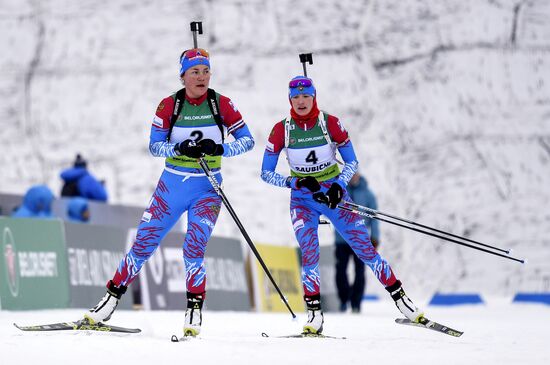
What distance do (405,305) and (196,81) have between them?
2.42 metres

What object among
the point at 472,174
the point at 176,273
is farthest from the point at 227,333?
the point at 472,174

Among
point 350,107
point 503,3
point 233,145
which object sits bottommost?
point 233,145

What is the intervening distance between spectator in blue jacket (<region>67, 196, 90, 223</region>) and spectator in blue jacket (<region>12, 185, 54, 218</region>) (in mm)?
1103

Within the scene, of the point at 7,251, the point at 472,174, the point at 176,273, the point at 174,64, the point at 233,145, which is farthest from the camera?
the point at 174,64

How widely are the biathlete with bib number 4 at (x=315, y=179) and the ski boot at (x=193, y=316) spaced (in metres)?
1.02

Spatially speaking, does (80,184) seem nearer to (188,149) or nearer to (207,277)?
(207,277)

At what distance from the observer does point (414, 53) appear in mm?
23734

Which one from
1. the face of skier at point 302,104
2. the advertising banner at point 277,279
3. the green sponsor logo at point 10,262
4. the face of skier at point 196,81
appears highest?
the face of skier at point 196,81

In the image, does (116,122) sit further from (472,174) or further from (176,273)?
(176,273)

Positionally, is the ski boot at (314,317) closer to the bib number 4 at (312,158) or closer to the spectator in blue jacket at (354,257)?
the bib number 4 at (312,158)

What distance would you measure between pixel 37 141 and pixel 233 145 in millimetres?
17697

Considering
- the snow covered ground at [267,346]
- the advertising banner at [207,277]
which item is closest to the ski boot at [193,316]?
the snow covered ground at [267,346]

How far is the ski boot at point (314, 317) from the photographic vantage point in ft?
28.4

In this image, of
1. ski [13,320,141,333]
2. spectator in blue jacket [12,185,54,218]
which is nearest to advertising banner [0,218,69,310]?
spectator in blue jacket [12,185,54,218]
